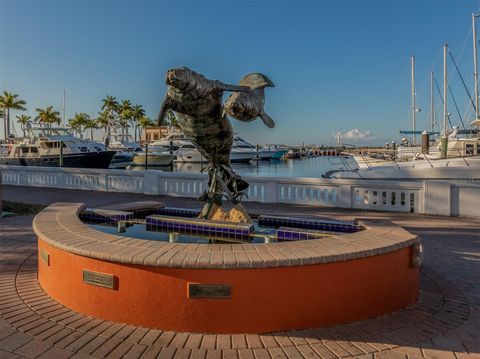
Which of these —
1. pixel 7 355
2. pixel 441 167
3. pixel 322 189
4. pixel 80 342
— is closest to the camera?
pixel 7 355

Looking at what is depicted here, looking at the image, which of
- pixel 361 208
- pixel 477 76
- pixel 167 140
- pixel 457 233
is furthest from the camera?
pixel 167 140

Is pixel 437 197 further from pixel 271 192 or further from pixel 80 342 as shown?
pixel 80 342

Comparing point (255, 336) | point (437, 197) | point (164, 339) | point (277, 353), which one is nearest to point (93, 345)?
point (164, 339)

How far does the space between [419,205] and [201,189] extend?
286 inches

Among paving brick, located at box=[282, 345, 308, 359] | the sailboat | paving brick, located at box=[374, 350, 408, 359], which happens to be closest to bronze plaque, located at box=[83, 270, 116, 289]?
paving brick, located at box=[282, 345, 308, 359]

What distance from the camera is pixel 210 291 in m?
3.44

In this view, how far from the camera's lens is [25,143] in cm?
4069

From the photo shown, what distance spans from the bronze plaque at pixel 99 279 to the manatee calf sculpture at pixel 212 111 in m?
2.28

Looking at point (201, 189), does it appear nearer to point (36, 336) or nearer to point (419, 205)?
point (419, 205)

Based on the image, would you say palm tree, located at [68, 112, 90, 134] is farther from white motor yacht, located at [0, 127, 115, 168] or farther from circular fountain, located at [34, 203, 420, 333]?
circular fountain, located at [34, 203, 420, 333]

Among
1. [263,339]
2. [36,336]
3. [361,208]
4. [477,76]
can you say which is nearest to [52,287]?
[36,336]

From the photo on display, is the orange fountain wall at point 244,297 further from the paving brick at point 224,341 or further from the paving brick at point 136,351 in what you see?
the paving brick at point 136,351

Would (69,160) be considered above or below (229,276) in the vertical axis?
above

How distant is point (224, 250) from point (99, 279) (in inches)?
51.9
